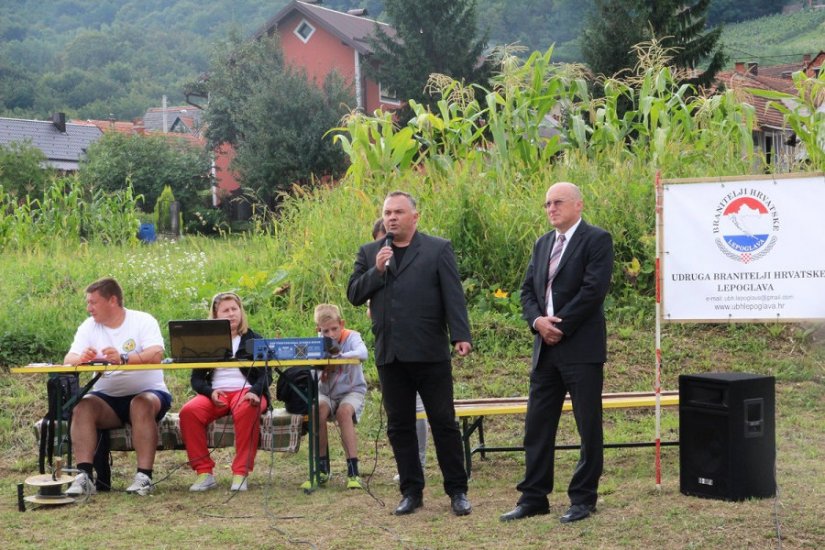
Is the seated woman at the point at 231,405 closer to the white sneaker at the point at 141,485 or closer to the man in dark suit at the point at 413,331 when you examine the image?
the white sneaker at the point at 141,485

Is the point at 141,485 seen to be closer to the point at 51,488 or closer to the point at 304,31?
the point at 51,488

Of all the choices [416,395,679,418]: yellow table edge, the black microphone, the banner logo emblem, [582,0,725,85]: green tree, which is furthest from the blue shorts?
[582,0,725,85]: green tree

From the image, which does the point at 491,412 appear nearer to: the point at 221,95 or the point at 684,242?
the point at 684,242

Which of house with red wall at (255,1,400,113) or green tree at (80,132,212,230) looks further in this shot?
house with red wall at (255,1,400,113)

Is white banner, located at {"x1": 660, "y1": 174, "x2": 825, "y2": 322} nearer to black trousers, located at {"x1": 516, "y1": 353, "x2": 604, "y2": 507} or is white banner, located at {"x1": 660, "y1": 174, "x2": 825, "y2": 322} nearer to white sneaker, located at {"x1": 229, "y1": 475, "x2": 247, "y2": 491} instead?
black trousers, located at {"x1": 516, "y1": 353, "x2": 604, "y2": 507}

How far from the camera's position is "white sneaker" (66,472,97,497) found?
712cm

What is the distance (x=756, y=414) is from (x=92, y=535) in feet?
12.1

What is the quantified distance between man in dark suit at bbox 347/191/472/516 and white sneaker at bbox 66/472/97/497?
6.95 feet

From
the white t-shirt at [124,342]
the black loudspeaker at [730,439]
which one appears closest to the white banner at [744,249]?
the black loudspeaker at [730,439]

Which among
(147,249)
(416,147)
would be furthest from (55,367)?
(147,249)

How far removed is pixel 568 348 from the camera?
6047 millimetres

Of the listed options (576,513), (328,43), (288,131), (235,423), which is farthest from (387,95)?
(576,513)

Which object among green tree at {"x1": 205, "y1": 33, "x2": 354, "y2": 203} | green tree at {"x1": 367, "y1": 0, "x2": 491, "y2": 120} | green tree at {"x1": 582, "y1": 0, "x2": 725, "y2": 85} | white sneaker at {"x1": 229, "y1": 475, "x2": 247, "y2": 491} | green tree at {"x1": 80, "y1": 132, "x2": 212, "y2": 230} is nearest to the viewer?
white sneaker at {"x1": 229, "y1": 475, "x2": 247, "y2": 491}

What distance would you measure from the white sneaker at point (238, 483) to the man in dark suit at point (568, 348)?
6.72ft
